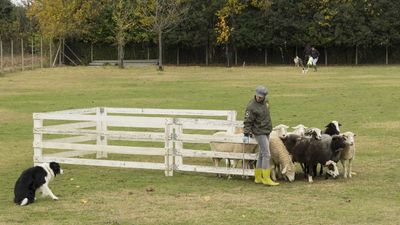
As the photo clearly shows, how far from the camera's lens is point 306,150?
12891 millimetres

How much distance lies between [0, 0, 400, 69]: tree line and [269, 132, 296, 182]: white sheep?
178 ft

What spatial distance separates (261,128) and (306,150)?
1028 millimetres

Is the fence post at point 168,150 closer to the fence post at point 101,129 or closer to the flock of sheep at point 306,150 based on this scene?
the flock of sheep at point 306,150

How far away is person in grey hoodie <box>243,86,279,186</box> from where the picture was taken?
12688mm

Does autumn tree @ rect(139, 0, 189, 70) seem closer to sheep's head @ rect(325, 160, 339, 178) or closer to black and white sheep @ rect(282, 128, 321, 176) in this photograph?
black and white sheep @ rect(282, 128, 321, 176)

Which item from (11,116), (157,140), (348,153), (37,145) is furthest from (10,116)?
(348,153)

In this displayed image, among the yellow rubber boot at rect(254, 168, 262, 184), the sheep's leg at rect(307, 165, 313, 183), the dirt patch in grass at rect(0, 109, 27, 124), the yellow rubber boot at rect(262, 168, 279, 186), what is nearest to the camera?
the yellow rubber boot at rect(262, 168, 279, 186)

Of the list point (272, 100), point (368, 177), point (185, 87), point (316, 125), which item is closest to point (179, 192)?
point (368, 177)

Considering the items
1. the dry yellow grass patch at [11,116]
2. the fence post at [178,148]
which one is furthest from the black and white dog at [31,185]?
the dry yellow grass patch at [11,116]

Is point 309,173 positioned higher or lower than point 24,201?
higher

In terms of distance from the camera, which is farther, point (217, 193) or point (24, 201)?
point (217, 193)

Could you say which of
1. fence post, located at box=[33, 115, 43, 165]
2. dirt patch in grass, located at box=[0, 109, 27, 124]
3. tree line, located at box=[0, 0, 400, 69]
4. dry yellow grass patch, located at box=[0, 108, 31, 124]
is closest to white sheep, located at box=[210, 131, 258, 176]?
fence post, located at box=[33, 115, 43, 165]

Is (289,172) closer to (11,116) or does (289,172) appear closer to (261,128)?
(261,128)

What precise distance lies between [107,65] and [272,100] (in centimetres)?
4532
